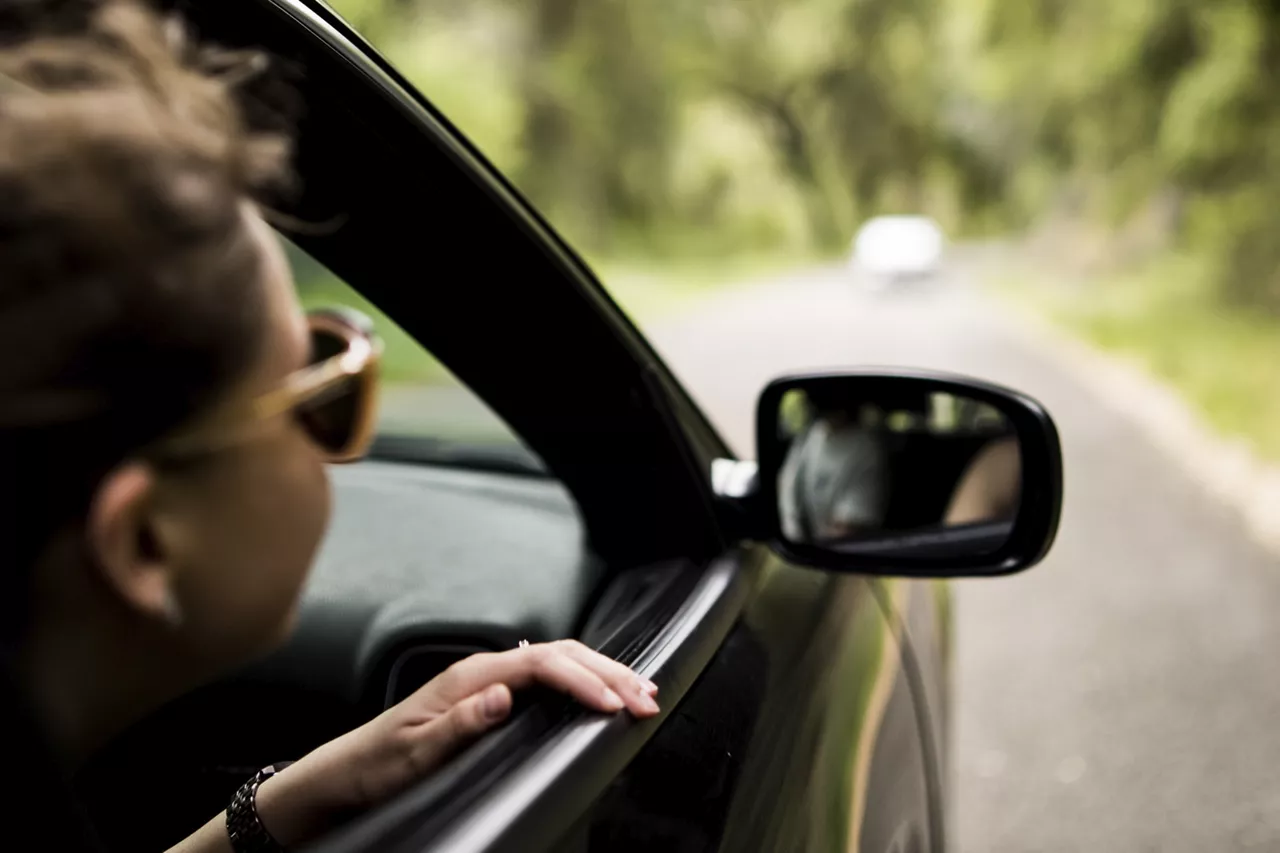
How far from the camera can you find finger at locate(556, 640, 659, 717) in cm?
126

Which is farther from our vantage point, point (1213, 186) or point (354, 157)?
point (1213, 186)

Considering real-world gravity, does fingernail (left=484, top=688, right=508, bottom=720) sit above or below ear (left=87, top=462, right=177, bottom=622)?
below

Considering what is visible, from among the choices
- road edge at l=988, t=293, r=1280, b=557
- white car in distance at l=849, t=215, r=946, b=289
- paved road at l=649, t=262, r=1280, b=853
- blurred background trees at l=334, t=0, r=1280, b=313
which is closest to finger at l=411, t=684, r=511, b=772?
blurred background trees at l=334, t=0, r=1280, b=313

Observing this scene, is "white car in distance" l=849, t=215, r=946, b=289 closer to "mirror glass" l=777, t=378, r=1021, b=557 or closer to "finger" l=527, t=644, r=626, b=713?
"mirror glass" l=777, t=378, r=1021, b=557

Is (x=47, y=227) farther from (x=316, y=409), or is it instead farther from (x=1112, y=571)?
(x=1112, y=571)

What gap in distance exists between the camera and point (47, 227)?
0.80m

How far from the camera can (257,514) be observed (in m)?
0.92

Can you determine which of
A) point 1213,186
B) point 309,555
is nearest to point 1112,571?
point 309,555

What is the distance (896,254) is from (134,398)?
112 feet

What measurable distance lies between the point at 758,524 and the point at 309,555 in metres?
0.92

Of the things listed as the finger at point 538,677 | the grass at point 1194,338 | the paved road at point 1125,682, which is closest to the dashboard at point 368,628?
the finger at point 538,677

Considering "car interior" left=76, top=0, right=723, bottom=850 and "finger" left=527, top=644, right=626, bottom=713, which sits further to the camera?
"car interior" left=76, top=0, right=723, bottom=850

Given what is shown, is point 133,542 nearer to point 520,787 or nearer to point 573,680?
point 520,787

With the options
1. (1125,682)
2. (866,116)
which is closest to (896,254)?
(866,116)
